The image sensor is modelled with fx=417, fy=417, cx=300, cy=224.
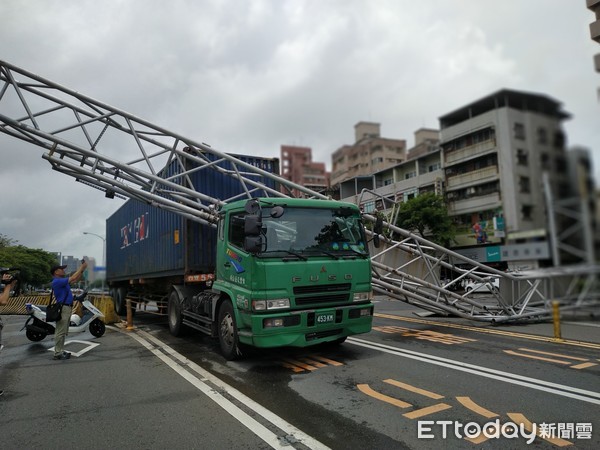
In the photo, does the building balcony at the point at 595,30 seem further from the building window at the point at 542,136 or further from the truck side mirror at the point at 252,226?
→ the truck side mirror at the point at 252,226

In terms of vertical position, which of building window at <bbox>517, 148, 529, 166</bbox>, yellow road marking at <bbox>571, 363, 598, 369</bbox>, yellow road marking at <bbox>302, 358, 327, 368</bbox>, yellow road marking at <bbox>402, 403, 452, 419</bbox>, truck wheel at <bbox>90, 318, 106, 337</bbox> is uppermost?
building window at <bbox>517, 148, 529, 166</bbox>

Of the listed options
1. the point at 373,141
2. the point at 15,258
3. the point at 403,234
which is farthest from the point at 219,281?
the point at 15,258

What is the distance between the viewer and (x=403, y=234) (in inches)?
354

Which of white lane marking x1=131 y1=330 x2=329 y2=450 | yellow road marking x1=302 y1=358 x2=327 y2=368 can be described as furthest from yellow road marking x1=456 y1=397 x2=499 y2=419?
yellow road marking x1=302 y1=358 x2=327 y2=368

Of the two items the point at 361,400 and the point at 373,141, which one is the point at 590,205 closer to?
the point at 373,141

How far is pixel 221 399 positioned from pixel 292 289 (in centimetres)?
176

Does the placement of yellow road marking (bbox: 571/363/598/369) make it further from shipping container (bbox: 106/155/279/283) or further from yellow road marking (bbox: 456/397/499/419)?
shipping container (bbox: 106/155/279/283)

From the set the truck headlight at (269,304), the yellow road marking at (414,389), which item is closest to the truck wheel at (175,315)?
the truck headlight at (269,304)

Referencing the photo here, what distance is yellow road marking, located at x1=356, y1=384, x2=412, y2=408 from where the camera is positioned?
4.36 metres

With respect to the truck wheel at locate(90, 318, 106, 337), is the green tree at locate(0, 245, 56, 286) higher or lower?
higher

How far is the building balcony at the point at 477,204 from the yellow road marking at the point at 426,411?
3.06 metres

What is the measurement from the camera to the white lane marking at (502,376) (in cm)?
453

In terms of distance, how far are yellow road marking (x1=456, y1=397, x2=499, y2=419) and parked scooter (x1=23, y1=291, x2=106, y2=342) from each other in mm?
8210

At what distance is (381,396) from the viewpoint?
464 cm
